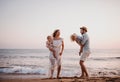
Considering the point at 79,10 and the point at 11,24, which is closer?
the point at 79,10

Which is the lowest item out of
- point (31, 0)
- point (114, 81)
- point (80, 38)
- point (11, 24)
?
point (114, 81)

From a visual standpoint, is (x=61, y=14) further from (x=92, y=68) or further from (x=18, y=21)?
(x=92, y=68)

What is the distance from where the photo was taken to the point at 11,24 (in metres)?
6.66

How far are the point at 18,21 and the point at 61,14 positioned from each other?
1115mm

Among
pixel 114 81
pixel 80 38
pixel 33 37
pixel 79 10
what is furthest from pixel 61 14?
pixel 114 81

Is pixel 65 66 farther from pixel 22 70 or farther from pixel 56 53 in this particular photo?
pixel 56 53

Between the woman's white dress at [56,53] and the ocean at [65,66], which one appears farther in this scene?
the ocean at [65,66]

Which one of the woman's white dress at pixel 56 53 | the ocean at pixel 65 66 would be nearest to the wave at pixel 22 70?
the ocean at pixel 65 66

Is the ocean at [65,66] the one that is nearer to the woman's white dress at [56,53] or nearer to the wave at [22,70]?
the wave at [22,70]

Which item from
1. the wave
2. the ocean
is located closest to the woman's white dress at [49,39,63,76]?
the ocean

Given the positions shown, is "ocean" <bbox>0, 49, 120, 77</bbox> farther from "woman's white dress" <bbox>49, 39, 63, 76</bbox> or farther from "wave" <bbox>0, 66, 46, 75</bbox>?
"woman's white dress" <bbox>49, 39, 63, 76</bbox>

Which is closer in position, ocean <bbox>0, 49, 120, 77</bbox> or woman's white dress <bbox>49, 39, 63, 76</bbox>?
woman's white dress <bbox>49, 39, 63, 76</bbox>

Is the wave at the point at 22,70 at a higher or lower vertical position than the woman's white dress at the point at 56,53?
lower

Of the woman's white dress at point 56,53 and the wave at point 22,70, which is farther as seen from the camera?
the wave at point 22,70
